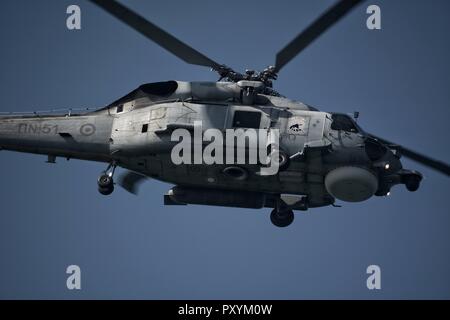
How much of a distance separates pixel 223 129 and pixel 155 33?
8.60ft

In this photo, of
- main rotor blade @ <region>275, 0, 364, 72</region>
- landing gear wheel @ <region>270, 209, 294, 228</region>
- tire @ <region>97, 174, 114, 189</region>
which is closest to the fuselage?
tire @ <region>97, 174, 114, 189</region>

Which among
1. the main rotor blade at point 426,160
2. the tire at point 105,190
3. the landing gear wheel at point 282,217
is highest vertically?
the main rotor blade at point 426,160

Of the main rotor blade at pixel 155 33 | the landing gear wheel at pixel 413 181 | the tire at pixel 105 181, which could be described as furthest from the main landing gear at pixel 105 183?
the landing gear wheel at pixel 413 181

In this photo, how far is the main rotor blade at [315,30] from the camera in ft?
51.2

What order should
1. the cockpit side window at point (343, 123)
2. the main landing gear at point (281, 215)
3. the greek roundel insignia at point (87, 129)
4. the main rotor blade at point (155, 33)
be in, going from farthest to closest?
the main landing gear at point (281, 215)
the greek roundel insignia at point (87, 129)
the cockpit side window at point (343, 123)
the main rotor blade at point (155, 33)

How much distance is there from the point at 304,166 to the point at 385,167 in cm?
183

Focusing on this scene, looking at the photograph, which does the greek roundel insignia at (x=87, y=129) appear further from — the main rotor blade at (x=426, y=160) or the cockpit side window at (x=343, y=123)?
the main rotor blade at (x=426, y=160)

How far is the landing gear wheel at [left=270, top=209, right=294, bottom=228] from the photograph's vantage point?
19.0 metres

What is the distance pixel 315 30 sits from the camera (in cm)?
1608

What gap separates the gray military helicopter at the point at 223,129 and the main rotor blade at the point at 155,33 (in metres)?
0.02

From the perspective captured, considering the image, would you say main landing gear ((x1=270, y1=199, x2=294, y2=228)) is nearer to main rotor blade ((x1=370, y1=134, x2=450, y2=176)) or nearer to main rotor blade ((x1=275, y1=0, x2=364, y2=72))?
main rotor blade ((x1=370, y1=134, x2=450, y2=176))

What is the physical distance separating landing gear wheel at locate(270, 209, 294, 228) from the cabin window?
2.77 meters

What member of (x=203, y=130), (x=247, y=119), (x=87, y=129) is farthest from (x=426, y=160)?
(x=87, y=129)

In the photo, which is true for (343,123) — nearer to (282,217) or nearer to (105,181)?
(282,217)
